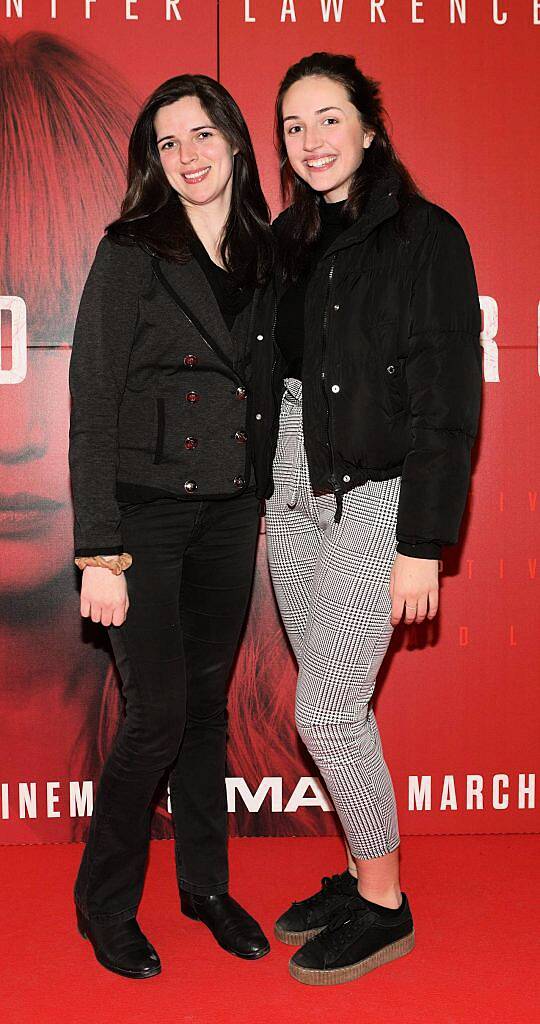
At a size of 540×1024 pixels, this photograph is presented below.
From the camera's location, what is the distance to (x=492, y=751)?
282cm

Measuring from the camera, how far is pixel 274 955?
7.09 ft

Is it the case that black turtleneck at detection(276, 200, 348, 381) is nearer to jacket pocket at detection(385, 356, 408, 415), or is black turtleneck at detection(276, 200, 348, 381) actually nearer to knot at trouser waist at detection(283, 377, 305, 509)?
→ knot at trouser waist at detection(283, 377, 305, 509)

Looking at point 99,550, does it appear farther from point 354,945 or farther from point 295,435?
point 354,945

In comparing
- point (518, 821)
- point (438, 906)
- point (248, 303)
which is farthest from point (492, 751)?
point (248, 303)

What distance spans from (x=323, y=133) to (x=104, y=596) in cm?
103

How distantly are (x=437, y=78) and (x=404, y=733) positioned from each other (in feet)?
5.97

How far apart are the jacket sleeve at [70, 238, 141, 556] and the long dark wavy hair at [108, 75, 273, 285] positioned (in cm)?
10

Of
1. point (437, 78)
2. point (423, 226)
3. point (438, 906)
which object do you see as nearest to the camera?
point (423, 226)

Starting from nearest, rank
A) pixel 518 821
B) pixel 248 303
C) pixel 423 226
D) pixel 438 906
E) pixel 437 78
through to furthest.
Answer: pixel 423 226
pixel 248 303
pixel 438 906
pixel 437 78
pixel 518 821

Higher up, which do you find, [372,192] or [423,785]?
[372,192]

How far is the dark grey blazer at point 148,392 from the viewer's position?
1924mm

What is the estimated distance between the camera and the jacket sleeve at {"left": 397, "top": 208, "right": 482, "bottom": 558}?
6.16 feet

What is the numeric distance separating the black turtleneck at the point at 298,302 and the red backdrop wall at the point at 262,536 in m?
0.62

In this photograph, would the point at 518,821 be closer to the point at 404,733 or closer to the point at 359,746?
the point at 404,733
